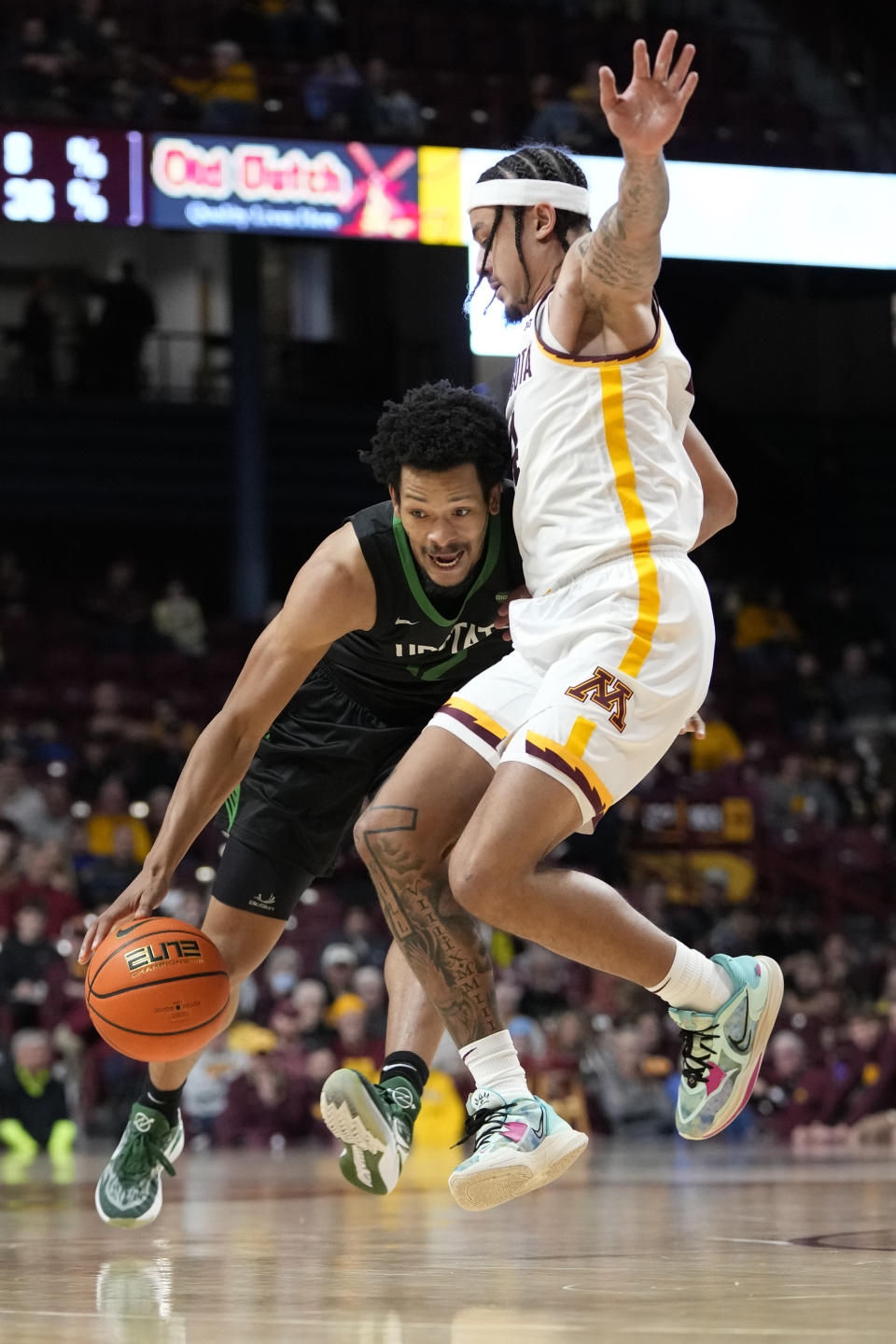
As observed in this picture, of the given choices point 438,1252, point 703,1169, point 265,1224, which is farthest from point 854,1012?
point 438,1252

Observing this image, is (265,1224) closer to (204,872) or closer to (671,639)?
(671,639)

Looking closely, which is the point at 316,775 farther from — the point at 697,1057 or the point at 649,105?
the point at 649,105

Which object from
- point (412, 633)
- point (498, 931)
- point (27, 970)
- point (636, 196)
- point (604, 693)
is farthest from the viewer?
point (498, 931)

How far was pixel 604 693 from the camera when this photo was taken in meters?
3.72

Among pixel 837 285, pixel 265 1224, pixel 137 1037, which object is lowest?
pixel 265 1224

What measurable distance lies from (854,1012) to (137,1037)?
327 inches

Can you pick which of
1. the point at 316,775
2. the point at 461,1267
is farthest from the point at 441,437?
the point at 461,1267

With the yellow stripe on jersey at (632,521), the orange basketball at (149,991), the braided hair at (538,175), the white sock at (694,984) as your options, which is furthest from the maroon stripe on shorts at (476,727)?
the braided hair at (538,175)

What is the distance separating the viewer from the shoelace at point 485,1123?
3809 mm

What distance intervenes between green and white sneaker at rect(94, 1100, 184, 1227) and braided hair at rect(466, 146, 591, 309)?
2415mm

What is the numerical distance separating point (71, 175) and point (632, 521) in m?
9.90

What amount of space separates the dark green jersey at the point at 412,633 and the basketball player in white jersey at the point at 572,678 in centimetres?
19

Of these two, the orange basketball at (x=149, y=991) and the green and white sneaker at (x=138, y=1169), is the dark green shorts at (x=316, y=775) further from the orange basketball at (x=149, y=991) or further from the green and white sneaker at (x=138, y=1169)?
the green and white sneaker at (x=138, y=1169)

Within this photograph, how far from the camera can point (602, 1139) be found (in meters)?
10.6
